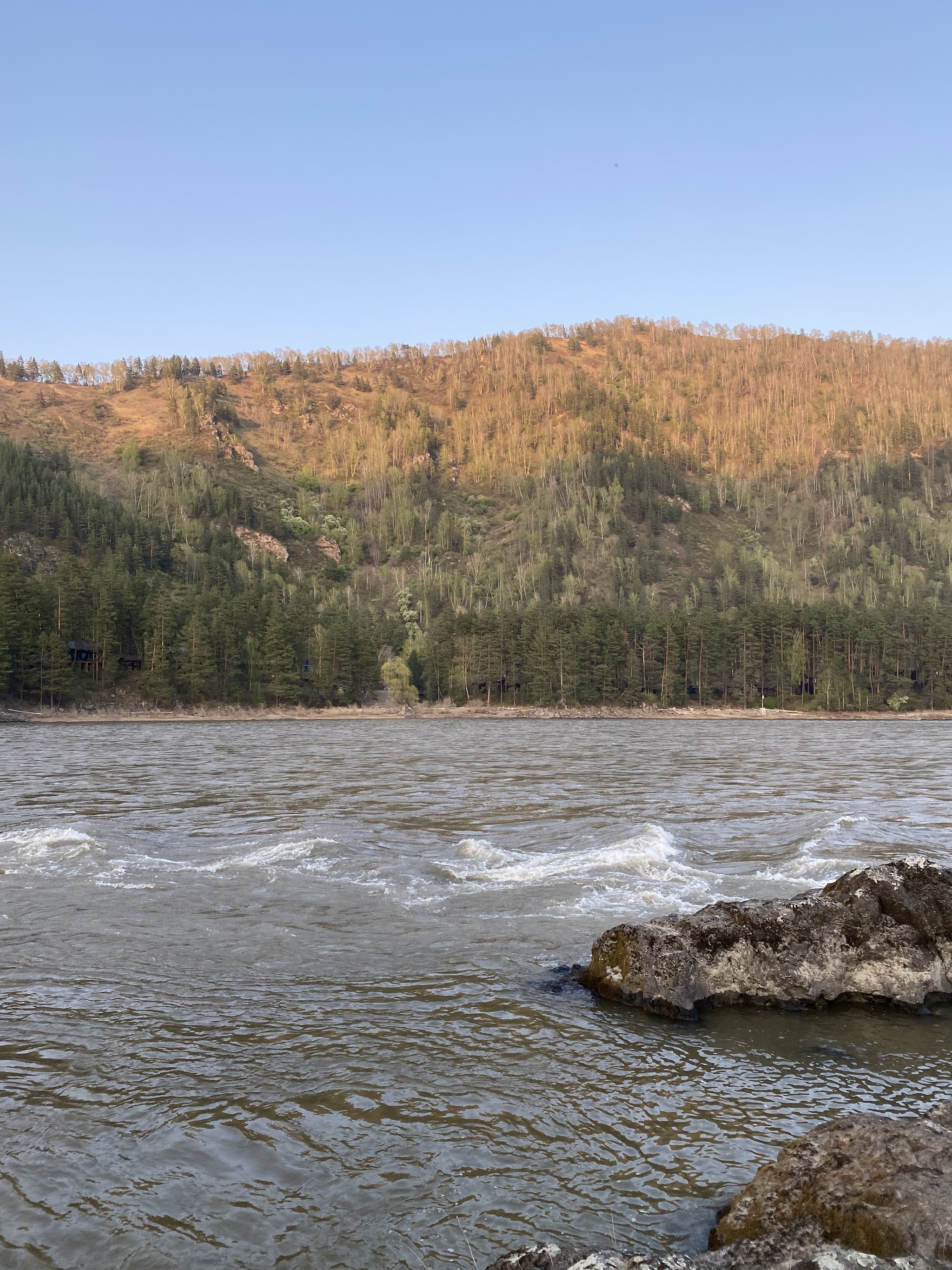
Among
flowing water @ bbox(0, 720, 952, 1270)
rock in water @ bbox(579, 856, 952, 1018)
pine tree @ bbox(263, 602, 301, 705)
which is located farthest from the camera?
pine tree @ bbox(263, 602, 301, 705)

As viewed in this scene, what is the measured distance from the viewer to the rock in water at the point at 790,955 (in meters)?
11.4

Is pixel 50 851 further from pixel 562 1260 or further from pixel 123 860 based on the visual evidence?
pixel 562 1260

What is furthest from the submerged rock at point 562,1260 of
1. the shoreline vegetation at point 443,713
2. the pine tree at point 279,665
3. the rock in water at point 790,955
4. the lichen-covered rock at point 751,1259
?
the pine tree at point 279,665

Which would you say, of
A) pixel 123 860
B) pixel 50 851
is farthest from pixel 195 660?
pixel 123 860

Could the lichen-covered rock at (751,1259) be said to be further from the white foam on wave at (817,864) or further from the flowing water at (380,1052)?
the white foam on wave at (817,864)

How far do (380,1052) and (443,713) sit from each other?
428ft

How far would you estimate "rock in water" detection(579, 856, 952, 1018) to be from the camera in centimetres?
1136

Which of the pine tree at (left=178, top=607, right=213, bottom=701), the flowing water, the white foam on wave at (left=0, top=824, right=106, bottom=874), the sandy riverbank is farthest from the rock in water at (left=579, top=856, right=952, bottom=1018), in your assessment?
the pine tree at (left=178, top=607, right=213, bottom=701)

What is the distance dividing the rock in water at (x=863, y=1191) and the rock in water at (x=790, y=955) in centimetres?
457

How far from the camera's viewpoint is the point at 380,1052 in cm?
964

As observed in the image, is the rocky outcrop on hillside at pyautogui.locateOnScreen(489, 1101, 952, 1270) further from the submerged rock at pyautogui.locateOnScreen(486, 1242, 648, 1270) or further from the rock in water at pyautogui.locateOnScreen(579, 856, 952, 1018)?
the rock in water at pyautogui.locateOnScreen(579, 856, 952, 1018)

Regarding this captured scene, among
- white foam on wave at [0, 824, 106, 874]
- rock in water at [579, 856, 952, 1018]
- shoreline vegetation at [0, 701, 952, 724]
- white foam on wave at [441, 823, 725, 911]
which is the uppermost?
rock in water at [579, 856, 952, 1018]

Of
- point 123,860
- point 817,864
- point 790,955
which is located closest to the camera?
point 790,955

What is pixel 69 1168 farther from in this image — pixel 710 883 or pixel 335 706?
pixel 335 706
